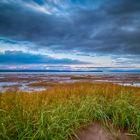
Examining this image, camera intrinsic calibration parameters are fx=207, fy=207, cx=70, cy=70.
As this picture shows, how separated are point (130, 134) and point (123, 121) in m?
0.38

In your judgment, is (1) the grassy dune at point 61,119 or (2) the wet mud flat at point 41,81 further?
(2) the wet mud flat at point 41,81

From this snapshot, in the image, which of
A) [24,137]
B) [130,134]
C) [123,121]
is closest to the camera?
[24,137]

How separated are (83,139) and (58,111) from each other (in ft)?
3.15

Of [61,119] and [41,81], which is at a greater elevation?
[61,119]

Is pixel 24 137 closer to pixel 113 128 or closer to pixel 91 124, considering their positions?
pixel 91 124

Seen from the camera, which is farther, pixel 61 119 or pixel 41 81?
pixel 41 81

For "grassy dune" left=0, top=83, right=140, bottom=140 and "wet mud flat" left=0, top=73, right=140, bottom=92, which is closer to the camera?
"grassy dune" left=0, top=83, right=140, bottom=140

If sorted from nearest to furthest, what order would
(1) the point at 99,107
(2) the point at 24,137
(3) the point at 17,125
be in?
(2) the point at 24,137
(3) the point at 17,125
(1) the point at 99,107

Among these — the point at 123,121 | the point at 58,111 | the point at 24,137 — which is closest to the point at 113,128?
the point at 123,121

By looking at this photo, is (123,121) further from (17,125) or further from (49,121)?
(17,125)

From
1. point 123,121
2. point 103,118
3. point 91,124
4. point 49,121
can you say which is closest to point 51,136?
point 49,121

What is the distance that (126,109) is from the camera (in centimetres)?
486

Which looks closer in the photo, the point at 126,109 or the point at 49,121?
the point at 49,121

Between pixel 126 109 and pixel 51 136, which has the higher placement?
pixel 126 109
